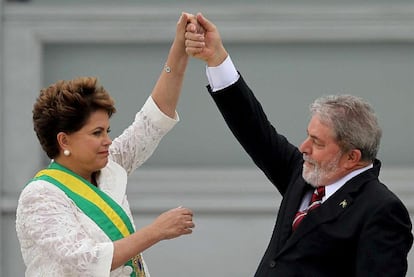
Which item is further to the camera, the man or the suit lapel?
the suit lapel

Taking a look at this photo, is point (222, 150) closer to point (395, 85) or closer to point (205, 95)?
point (205, 95)

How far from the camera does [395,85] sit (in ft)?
21.4

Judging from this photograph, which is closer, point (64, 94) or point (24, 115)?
point (64, 94)

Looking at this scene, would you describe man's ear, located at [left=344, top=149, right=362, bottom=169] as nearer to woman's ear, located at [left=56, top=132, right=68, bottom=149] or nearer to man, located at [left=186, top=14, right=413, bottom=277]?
man, located at [left=186, top=14, right=413, bottom=277]

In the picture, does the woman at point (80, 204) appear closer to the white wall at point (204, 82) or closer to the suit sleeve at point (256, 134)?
the suit sleeve at point (256, 134)

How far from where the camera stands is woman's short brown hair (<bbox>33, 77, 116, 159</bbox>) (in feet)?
12.1

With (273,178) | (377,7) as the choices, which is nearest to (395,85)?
(377,7)

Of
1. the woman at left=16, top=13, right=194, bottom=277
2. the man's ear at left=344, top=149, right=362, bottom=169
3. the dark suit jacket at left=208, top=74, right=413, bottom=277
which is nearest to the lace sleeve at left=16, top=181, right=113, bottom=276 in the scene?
the woman at left=16, top=13, right=194, bottom=277

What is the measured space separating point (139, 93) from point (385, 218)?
126 inches

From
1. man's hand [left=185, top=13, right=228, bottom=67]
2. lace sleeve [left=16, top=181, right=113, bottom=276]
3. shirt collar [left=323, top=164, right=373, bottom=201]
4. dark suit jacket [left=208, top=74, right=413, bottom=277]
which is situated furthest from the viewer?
man's hand [left=185, top=13, right=228, bottom=67]

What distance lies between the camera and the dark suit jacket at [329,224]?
3.50m

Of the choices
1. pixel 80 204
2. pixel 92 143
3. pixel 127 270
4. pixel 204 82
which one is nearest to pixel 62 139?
pixel 92 143

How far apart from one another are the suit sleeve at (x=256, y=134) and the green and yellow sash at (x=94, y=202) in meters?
0.49

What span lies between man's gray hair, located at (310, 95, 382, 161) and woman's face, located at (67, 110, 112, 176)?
0.70 m
